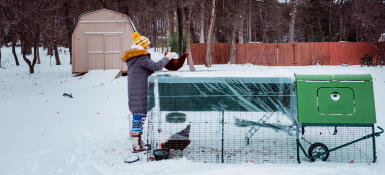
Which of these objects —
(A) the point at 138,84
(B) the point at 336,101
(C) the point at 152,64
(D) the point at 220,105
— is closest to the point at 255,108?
(D) the point at 220,105

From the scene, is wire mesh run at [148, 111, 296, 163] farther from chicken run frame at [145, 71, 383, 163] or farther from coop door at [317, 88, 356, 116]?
coop door at [317, 88, 356, 116]

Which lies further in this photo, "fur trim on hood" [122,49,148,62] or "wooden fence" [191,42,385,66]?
"wooden fence" [191,42,385,66]

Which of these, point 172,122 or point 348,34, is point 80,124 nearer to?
point 172,122

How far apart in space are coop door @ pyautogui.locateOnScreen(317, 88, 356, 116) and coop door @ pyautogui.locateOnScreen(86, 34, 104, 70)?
14602mm

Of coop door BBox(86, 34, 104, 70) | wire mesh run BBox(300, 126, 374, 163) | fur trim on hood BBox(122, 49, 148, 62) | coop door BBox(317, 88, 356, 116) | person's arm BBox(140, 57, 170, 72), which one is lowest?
wire mesh run BBox(300, 126, 374, 163)

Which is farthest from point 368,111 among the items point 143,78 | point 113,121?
point 113,121

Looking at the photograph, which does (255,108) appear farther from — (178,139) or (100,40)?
(100,40)

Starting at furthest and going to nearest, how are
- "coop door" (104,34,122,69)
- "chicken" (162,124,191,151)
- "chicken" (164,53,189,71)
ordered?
"coop door" (104,34,122,69)
"chicken" (164,53,189,71)
"chicken" (162,124,191,151)

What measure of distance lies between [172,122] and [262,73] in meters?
1.43

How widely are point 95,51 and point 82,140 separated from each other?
12145mm

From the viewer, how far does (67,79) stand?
16.9 metres

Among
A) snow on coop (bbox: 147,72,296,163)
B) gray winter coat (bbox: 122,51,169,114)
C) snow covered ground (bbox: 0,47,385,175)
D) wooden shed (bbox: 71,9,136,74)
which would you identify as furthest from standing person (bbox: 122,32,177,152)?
wooden shed (bbox: 71,9,136,74)

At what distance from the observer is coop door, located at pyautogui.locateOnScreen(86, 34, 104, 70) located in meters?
17.3

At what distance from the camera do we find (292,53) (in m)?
25.6
